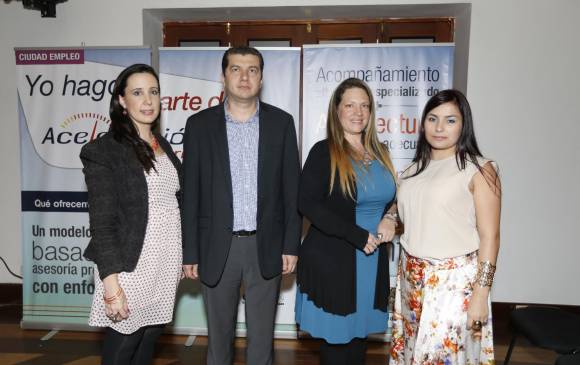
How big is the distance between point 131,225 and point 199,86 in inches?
70.3

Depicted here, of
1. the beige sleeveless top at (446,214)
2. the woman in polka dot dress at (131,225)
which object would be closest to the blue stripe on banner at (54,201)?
the woman in polka dot dress at (131,225)

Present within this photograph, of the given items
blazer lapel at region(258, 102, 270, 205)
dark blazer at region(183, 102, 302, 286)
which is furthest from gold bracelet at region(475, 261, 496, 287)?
blazer lapel at region(258, 102, 270, 205)

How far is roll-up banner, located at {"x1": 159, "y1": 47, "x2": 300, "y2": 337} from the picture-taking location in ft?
10.4

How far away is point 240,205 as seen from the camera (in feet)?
6.21

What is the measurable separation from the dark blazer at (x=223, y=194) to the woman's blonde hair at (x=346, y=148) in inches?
8.2

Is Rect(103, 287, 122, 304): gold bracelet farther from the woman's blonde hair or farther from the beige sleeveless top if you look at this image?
the beige sleeveless top

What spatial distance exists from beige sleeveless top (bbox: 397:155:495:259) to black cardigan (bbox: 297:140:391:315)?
24cm

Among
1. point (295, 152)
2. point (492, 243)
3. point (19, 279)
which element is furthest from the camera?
point (19, 279)

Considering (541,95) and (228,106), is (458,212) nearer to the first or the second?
(228,106)

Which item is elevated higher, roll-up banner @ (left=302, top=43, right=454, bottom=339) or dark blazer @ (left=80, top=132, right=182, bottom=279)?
roll-up banner @ (left=302, top=43, right=454, bottom=339)

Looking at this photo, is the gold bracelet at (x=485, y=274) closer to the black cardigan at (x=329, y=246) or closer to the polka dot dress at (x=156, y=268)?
the black cardigan at (x=329, y=246)

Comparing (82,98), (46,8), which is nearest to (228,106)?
(82,98)

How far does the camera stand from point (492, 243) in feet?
5.07

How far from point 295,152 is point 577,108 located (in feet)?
8.78
